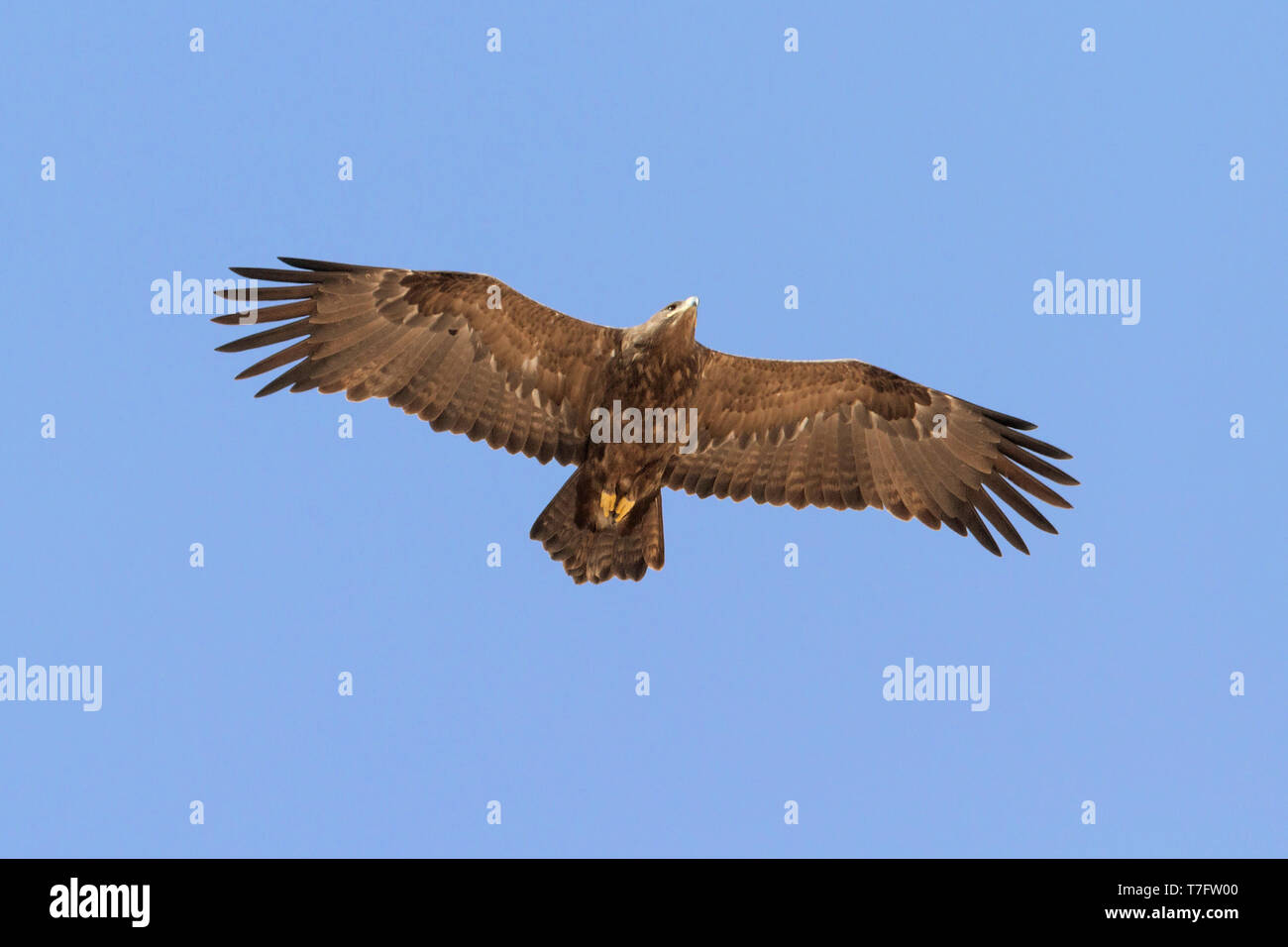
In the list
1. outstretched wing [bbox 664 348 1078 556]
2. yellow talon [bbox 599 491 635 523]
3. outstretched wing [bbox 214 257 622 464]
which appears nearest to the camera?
outstretched wing [bbox 214 257 622 464]

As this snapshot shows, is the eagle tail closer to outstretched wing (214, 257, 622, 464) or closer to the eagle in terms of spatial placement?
the eagle

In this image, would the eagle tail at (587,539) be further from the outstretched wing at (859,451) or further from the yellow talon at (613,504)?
the outstretched wing at (859,451)

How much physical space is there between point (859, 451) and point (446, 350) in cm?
447

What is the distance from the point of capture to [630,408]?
13.0 m

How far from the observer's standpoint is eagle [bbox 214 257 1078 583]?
12.9 m


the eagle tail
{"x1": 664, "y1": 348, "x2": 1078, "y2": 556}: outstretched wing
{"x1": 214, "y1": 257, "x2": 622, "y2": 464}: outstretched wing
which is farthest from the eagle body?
{"x1": 664, "y1": 348, "x2": 1078, "y2": 556}: outstretched wing

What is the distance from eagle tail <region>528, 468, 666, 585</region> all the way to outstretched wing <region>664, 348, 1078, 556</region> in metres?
0.96

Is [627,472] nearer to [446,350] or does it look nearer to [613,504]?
[613,504]

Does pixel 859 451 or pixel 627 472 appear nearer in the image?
pixel 627 472

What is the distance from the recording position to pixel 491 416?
1338cm

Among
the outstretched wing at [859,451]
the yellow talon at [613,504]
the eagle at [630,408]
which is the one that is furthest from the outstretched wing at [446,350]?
the outstretched wing at [859,451]

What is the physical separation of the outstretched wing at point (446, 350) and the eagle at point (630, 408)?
14mm

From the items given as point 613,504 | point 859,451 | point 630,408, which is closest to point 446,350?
point 630,408
